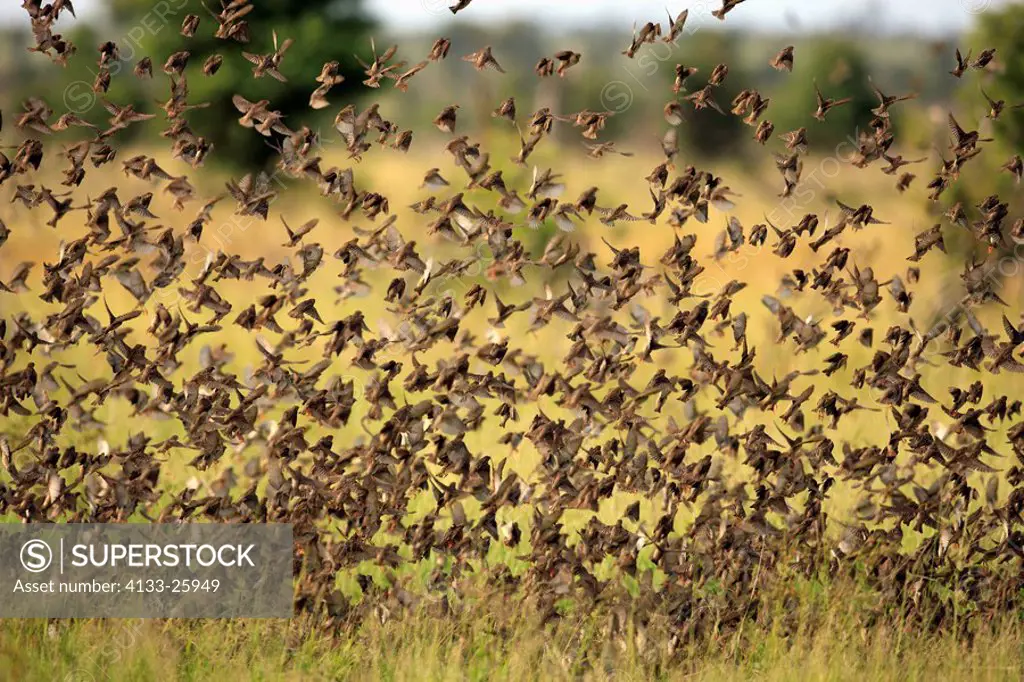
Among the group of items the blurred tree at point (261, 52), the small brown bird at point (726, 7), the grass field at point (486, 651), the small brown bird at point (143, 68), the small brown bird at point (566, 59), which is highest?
the blurred tree at point (261, 52)

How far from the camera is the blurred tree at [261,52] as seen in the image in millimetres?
16922

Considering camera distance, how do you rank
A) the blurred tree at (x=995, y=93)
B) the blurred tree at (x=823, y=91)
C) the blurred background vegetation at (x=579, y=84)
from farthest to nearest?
the blurred tree at (x=823, y=91), the blurred tree at (x=995, y=93), the blurred background vegetation at (x=579, y=84)

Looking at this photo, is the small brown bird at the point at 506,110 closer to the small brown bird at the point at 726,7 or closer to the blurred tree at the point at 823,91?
the small brown bird at the point at 726,7

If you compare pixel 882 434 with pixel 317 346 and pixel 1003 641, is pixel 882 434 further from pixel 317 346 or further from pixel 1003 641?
pixel 317 346

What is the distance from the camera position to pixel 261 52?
58.2 ft

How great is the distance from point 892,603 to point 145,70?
331 cm

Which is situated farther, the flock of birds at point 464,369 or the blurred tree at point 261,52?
the blurred tree at point 261,52

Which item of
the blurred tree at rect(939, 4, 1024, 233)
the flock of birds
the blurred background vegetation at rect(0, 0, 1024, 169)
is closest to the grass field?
the flock of birds

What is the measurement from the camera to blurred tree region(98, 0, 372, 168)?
16922 mm

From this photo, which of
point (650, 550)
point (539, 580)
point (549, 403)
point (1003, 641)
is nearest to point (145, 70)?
point (539, 580)

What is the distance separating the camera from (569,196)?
23.2 metres

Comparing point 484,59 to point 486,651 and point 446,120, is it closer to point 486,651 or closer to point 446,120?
point 446,120

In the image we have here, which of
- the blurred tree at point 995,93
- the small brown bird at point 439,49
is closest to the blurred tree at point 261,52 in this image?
the blurred tree at point 995,93

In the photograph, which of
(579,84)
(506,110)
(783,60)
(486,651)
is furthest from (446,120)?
(579,84)
